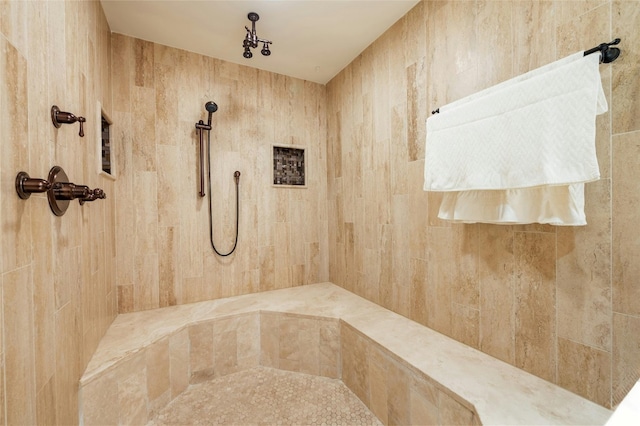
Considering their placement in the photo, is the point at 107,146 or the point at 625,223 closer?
the point at 625,223

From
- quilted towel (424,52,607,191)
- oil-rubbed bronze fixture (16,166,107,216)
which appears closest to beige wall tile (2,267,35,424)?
oil-rubbed bronze fixture (16,166,107,216)

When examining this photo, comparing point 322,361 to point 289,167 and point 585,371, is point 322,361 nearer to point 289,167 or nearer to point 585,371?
point 585,371

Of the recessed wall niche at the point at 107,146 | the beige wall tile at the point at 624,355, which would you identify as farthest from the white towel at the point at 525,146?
the recessed wall niche at the point at 107,146

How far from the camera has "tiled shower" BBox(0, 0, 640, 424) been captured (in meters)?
0.93

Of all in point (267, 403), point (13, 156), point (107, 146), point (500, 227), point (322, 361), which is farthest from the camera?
point (322, 361)

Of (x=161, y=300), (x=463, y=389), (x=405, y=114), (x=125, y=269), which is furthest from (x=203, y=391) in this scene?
(x=405, y=114)

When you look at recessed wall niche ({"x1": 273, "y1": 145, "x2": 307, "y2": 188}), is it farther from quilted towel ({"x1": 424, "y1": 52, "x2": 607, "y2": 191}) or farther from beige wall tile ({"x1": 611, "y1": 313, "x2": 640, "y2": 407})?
beige wall tile ({"x1": 611, "y1": 313, "x2": 640, "y2": 407})

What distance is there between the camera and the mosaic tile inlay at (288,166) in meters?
2.74

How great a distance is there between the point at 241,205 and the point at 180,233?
1.91ft

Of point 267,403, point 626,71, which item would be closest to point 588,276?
point 626,71

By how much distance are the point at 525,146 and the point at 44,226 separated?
1.91 metres

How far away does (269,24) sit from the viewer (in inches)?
80.0

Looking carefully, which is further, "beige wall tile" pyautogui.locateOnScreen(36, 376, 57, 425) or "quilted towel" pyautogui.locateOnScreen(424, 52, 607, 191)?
"quilted towel" pyautogui.locateOnScreen(424, 52, 607, 191)

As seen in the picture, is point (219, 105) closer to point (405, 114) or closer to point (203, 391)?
point (405, 114)
